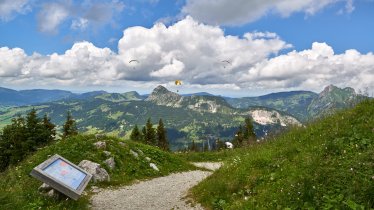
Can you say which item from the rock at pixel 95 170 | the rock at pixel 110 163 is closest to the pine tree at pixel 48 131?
the rock at pixel 110 163

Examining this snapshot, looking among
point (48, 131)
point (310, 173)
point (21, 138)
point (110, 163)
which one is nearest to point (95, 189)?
point (110, 163)

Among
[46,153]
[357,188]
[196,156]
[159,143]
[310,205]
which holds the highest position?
[357,188]

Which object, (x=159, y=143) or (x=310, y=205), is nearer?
(x=310, y=205)

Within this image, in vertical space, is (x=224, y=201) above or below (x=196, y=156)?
above

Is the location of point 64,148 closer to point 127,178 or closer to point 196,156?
point 127,178

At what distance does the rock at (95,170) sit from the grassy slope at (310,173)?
8.06 meters

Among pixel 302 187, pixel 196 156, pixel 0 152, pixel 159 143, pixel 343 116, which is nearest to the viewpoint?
pixel 302 187

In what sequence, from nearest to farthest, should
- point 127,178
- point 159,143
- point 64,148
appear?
point 127,178 < point 64,148 < point 159,143

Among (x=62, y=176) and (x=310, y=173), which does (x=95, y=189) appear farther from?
(x=310, y=173)

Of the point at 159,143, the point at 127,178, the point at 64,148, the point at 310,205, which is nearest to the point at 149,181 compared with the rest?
the point at 127,178

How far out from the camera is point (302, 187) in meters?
12.7

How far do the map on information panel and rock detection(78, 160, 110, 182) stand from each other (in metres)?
6.99

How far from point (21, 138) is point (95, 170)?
44.9 metres

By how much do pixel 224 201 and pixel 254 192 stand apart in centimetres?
143
